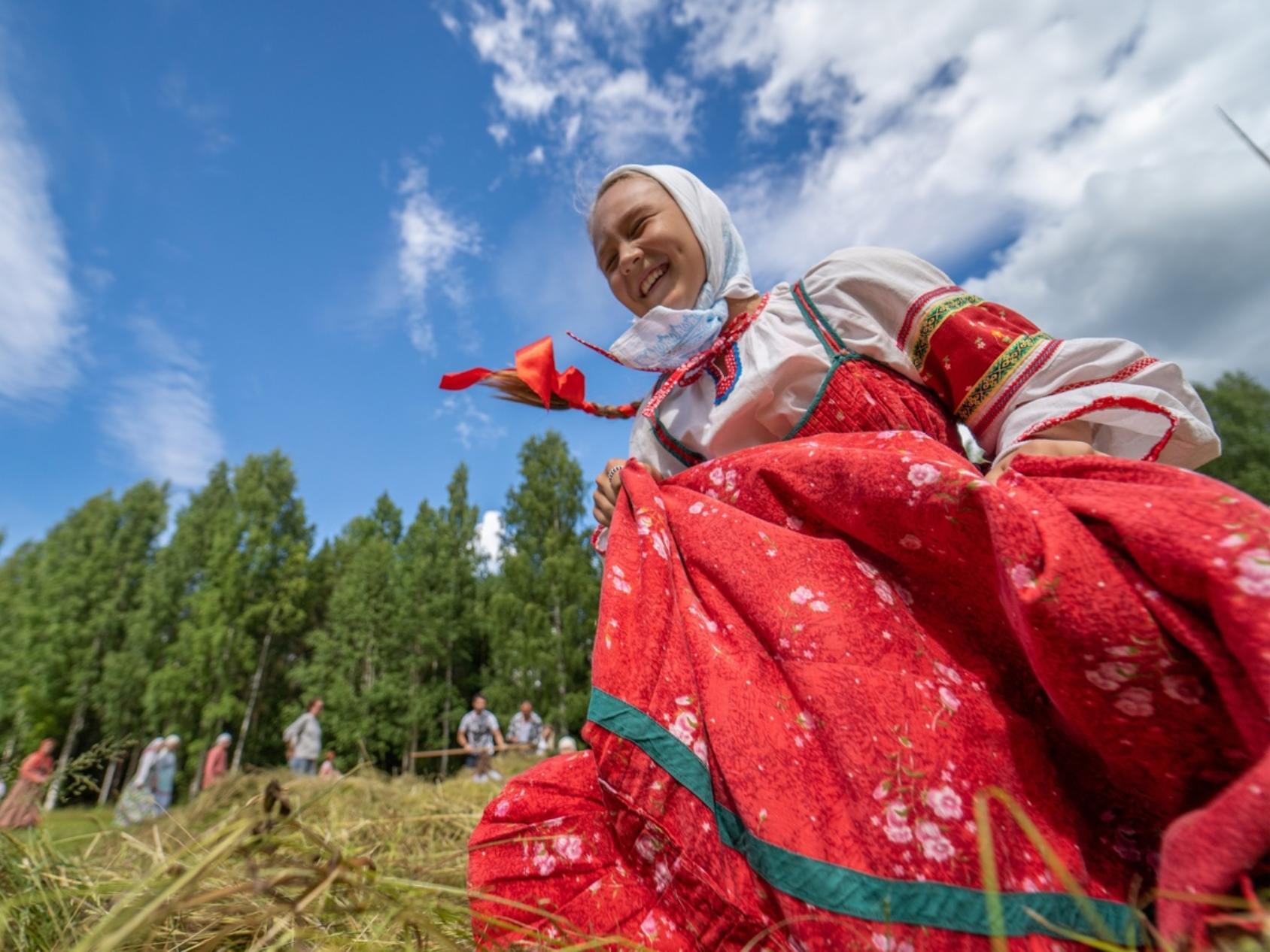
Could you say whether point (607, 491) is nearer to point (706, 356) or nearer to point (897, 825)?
point (706, 356)

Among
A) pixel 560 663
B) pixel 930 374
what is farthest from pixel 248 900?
pixel 560 663

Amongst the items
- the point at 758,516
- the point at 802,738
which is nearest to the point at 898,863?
the point at 802,738

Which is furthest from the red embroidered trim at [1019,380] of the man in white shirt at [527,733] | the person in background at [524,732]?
the person in background at [524,732]

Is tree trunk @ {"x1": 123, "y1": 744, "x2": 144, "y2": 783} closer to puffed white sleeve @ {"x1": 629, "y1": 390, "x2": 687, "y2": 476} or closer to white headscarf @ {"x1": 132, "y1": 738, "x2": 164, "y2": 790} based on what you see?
white headscarf @ {"x1": 132, "y1": 738, "x2": 164, "y2": 790}

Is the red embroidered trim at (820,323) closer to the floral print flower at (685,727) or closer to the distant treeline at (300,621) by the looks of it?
the floral print flower at (685,727)

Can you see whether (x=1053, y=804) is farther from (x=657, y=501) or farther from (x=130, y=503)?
(x=130, y=503)

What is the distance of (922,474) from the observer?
915mm

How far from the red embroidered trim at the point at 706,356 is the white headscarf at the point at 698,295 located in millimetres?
23

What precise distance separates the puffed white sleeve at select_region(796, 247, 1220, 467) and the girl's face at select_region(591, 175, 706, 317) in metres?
0.40

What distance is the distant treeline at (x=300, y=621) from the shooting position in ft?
61.2

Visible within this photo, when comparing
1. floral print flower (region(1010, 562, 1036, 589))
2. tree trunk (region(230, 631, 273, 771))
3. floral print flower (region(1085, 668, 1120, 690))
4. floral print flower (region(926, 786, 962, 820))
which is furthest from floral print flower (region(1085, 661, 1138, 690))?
tree trunk (region(230, 631, 273, 771))

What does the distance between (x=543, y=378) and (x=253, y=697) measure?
24.0 meters

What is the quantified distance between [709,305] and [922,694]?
119 cm

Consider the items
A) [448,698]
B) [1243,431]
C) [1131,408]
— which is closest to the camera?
[1131,408]
